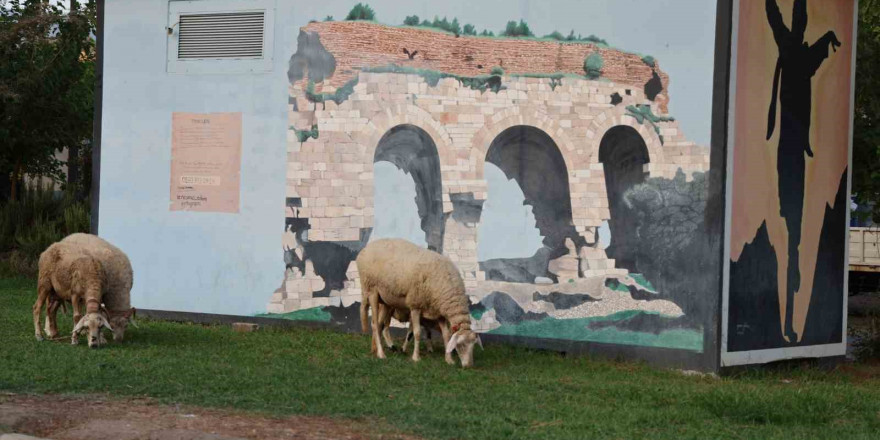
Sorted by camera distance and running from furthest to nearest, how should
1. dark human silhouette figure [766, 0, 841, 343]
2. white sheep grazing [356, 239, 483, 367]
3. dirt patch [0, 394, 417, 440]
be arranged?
dark human silhouette figure [766, 0, 841, 343]
white sheep grazing [356, 239, 483, 367]
dirt patch [0, 394, 417, 440]

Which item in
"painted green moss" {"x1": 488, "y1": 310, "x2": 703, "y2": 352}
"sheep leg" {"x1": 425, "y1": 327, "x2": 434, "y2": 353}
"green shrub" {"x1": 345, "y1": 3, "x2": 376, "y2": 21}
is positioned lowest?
"sheep leg" {"x1": 425, "y1": 327, "x2": 434, "y2": 353}

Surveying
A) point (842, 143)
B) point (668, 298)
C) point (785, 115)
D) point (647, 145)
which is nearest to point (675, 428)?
point (668, 298)

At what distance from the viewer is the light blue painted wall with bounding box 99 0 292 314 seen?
52.0ft

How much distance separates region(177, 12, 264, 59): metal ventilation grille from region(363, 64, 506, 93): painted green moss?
191cm

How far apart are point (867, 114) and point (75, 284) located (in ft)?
42.9

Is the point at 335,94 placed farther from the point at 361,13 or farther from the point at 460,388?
the point at 460,388

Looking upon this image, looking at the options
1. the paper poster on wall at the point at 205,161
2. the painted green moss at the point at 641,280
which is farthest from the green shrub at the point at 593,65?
the paper poster on wall at the point at 205,161

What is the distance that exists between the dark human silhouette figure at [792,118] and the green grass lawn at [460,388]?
148 cm

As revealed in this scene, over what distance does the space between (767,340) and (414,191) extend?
4.74m

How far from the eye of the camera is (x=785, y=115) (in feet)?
45.4

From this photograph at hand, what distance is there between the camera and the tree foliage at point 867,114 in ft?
61.4

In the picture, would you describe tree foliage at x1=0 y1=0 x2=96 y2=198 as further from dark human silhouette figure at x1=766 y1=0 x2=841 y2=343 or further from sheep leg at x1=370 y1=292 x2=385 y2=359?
dark human silhouette figure at x1=766 y1=0 x2=841 y2=343

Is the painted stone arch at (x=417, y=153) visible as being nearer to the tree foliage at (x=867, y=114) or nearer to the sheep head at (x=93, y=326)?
the sheep head at (x=93, y=326)

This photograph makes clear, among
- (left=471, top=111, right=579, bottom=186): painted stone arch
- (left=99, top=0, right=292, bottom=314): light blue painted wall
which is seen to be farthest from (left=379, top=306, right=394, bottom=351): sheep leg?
(left=99, top=0, right=292, bottom=314): light blue painted wall
